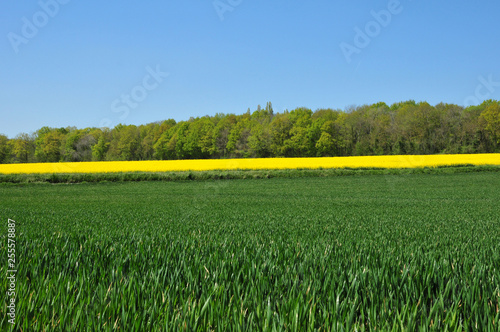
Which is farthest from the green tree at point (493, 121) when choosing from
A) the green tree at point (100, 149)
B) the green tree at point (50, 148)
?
the green tree at point (50, 148)

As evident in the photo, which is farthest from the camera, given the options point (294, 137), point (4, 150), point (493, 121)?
point (294, 137)

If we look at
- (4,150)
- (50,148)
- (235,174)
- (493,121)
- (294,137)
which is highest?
(493,121)

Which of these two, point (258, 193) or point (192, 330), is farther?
point (258, 193)

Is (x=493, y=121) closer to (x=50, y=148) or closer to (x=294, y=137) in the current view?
(x=294, y=137)

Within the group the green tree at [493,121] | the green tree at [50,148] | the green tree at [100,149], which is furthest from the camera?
the green tree at [100,149]

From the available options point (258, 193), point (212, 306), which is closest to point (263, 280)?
point (212, 306)

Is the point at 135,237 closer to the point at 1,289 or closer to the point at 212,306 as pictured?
the point at 1,289

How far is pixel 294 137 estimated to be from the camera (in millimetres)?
94375

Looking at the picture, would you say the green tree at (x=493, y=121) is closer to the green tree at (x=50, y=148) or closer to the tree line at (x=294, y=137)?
the tree line at (x=294, y=137)

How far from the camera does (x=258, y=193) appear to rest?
27.5m

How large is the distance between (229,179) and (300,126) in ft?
196

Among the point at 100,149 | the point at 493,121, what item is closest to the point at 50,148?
the point at 100,149

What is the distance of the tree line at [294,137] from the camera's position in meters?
77.9

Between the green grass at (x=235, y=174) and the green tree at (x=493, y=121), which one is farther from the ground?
the green tree at (x=493, y=121)
